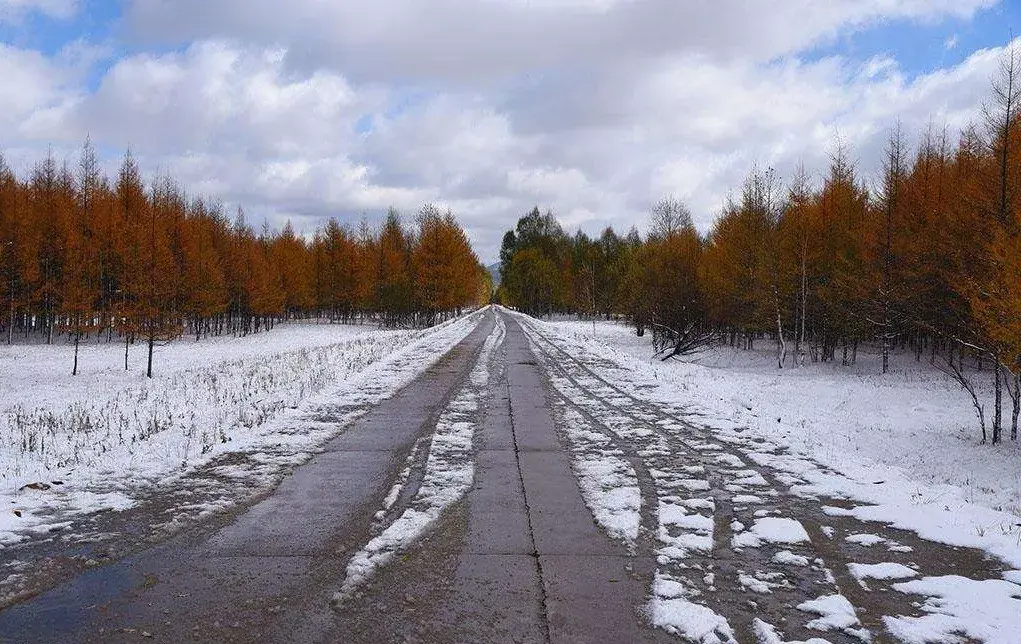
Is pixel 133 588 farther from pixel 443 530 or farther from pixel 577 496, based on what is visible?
pixel 577 496

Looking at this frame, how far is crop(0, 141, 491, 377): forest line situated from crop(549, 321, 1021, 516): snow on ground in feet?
73.4

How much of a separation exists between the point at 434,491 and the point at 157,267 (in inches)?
1013

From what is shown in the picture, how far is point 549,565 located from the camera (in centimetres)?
468

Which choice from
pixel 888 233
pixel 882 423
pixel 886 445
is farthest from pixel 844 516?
pixel 888 233

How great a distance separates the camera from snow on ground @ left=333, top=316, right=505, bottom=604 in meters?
A: 4.66

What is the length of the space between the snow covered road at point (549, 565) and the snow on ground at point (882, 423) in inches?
75.2

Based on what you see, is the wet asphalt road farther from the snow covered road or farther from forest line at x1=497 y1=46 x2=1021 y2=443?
forest line at x1=497 y1=46 x2=1021 y2=443

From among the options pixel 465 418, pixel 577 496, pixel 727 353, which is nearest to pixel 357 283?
pixel 727 353

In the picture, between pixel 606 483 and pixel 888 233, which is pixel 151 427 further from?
pixel 888 233

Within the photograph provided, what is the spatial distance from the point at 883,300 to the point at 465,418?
829 inches

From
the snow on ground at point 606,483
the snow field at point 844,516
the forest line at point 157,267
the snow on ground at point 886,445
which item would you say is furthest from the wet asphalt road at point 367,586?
the forest line at point 157,267

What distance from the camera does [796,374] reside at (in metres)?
24.9

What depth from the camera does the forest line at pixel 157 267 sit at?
2848 cm

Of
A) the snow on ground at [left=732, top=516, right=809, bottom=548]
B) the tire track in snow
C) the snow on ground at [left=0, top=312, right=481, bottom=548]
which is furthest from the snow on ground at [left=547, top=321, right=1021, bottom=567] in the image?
the snow on ground at [left=0, top=312, right=481, bottom=548]
